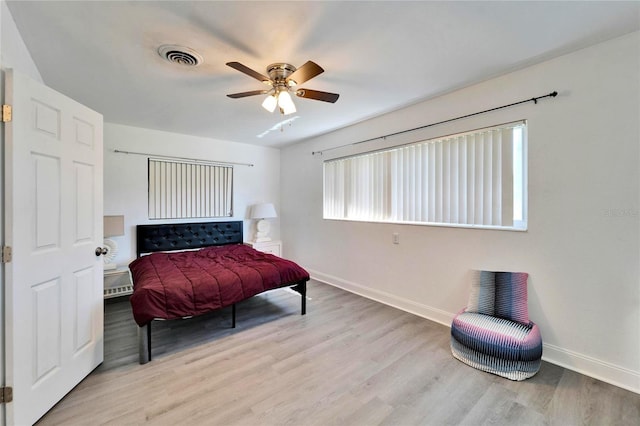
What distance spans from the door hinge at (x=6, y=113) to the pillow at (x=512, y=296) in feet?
12.2

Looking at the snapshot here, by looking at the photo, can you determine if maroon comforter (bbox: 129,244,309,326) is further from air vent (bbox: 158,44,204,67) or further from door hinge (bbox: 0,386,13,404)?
air vent (bbox: 158,44,204,67)

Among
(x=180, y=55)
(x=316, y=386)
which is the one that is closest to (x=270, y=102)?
(x=180, y=55)

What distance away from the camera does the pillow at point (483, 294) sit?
2.47 metres

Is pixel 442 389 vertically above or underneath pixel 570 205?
underneath

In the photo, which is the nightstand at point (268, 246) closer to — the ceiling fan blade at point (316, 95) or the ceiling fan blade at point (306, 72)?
the ceiling fan blade at point (316, 95)

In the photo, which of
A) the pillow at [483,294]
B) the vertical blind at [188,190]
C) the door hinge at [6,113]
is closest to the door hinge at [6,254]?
the door hinge at [6,113]

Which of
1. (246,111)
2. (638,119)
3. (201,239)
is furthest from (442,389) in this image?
(201,239)

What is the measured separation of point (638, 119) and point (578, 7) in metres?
0.93

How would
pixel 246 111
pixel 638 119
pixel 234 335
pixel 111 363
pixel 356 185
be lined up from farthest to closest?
1. pixel 356 185
2. pixel 246 111
3. pixel 234 335
4. pixel 111 363
5. pixel 638 119

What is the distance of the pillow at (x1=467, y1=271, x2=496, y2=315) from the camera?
97.4 inches

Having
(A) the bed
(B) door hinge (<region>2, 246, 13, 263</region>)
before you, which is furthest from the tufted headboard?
(B) door hinge (<region>2, 246, 13, 263</region>)

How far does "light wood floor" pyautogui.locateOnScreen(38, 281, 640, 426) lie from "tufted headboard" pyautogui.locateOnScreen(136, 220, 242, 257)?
1.56 meters

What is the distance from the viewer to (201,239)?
182 inches

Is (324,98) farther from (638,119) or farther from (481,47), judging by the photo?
(638,119)
